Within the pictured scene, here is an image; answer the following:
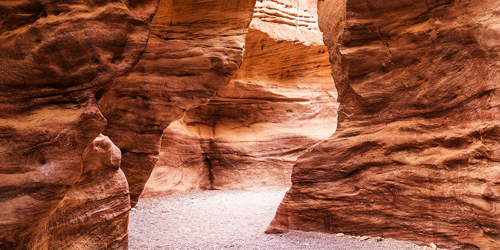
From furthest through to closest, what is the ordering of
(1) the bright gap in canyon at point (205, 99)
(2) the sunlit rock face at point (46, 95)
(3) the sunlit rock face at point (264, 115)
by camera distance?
1. (3) the sunlit rock face at point (264, 115)
2. (1) the bright gap in canyon at point (205, 99)
3. (2) the sunlit rock face at point (46, 95)

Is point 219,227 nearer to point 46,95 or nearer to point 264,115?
point 46,95

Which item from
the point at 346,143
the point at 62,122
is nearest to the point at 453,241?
the point at 346,143

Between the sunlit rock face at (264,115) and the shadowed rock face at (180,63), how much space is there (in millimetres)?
3212

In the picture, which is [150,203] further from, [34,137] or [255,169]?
[34,137]

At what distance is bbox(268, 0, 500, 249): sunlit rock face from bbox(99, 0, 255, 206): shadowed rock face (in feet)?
6.96

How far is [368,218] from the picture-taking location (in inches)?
215

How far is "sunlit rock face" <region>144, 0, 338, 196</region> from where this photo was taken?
11.5 meters

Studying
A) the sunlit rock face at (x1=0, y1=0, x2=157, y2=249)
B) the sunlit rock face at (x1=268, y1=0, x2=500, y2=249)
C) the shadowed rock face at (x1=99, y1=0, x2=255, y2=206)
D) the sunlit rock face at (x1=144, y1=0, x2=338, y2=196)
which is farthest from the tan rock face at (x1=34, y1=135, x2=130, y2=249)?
the sunlit rock face at (x1=144, y1=0, x2=338, y2=196)

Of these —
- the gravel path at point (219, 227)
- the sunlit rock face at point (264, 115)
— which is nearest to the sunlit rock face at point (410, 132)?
the gravel path at point (219, 227)

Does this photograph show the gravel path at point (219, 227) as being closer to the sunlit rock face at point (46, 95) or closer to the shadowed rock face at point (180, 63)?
the shadowed rock face at point (180, 63)

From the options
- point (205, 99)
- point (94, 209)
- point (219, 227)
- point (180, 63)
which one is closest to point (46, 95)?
point (94, 209)

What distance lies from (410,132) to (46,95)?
4.09 meters

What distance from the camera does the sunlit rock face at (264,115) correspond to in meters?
11.5

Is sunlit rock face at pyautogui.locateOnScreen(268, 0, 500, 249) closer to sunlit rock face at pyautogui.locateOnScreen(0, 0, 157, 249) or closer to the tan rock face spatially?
the tan rock face
